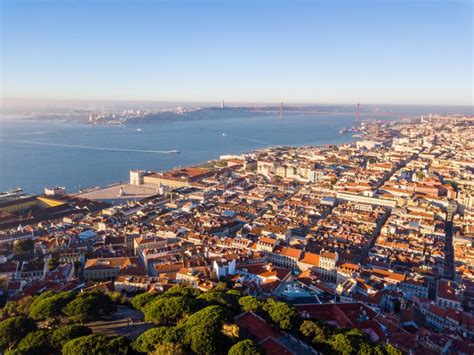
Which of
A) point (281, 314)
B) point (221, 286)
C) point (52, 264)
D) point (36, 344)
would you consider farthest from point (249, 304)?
point (52, 264)

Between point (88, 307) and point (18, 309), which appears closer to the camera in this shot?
point (88, 307)

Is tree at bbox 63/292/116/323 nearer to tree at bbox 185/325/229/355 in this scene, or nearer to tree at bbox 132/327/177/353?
tree at bbox 132/327/177/353

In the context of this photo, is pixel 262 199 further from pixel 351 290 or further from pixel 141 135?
pixel 141 135

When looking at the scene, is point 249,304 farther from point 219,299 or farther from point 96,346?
point 96,346

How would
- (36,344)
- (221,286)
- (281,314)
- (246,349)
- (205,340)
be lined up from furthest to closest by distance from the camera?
(221,286)
(281,314)
(36,344)
(205,340)
(246,349)

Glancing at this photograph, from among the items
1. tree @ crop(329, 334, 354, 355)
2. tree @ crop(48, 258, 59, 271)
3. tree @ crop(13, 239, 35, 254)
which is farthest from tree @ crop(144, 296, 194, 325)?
tree @ crop(13, 239, 35, 254)

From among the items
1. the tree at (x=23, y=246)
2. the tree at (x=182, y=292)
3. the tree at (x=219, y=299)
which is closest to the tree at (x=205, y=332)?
the tree at (x=219, y=299)
